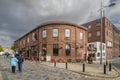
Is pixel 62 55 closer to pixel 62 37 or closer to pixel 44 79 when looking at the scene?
pixel 62 37

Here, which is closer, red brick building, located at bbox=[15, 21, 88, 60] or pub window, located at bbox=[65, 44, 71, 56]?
red brick building, located at bbox=[15, 21, 88, 60]

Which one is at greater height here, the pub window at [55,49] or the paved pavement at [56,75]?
the pub window at [55,49]

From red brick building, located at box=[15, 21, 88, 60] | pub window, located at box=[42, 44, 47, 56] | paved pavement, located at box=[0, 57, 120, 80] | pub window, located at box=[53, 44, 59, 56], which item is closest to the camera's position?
paved pavement, located at box=[0, 57, 120, 80]

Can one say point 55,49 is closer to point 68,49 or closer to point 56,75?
point 68,49

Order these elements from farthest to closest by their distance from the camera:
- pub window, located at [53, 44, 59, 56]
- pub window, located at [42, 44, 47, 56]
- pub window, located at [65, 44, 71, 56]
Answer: pub window, located at [42, 44, 47, 56] < pub window, located at [65, 44, 71, 56] < pub window, located at [53, 44, 59, 56]

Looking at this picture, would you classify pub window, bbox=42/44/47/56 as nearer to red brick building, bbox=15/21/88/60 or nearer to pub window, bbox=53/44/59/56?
red brick building, bbox=15/21/88/60

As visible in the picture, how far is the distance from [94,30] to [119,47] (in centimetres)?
2930

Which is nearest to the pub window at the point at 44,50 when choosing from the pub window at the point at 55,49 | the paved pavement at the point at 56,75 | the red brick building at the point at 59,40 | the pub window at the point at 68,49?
the red brick building at the point at 59,40

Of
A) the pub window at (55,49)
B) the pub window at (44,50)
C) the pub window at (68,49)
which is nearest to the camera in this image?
the pub window at (55,49)

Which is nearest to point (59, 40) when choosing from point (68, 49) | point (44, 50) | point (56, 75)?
point (68, 49)

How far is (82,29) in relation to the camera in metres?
39.6

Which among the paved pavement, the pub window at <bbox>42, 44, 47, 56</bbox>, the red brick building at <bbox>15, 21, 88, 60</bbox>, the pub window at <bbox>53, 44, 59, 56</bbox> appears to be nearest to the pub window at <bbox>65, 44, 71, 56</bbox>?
the red brick building at <bbox>15, 21, 88, 60</bbox>

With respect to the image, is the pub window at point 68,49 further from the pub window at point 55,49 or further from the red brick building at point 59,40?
the pub window at point 55,49

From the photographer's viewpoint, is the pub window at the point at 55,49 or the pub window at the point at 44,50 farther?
the pub window at the point at 44,50
